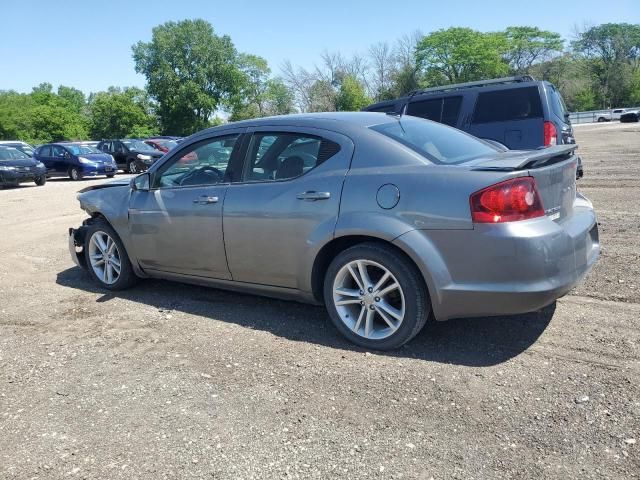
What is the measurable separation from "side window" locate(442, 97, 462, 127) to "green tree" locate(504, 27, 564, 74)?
8628cm

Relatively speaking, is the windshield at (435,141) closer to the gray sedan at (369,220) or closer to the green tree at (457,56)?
the gray sedan at (369,220)

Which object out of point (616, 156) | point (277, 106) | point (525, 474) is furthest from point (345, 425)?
point (277, 106)

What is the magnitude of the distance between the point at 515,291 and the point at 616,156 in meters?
15.5

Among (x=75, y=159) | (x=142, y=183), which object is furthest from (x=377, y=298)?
(x=75, y=159)

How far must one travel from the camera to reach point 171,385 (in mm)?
3402

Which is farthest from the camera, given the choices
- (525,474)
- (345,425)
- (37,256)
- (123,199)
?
(37,256)

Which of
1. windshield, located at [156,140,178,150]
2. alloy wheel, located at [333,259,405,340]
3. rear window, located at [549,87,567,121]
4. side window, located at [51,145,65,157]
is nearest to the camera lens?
alloy wheel, located at [333,259,405,340]

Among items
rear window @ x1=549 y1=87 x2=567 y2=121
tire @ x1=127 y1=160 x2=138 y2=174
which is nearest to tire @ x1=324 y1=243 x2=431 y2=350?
rear window @ x1=549 y1=87 x2=567 y2=121

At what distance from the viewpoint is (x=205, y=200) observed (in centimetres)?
450

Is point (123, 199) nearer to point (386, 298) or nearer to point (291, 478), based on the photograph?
point (386, 298)

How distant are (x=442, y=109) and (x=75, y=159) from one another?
16723 mm

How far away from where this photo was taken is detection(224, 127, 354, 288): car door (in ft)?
12.7

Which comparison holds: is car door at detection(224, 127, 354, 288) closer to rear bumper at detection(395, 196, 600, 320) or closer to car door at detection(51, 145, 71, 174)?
rear bumper at detection(395, 196, 600, 320)

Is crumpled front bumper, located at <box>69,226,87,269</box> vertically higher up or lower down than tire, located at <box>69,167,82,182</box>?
lower down
